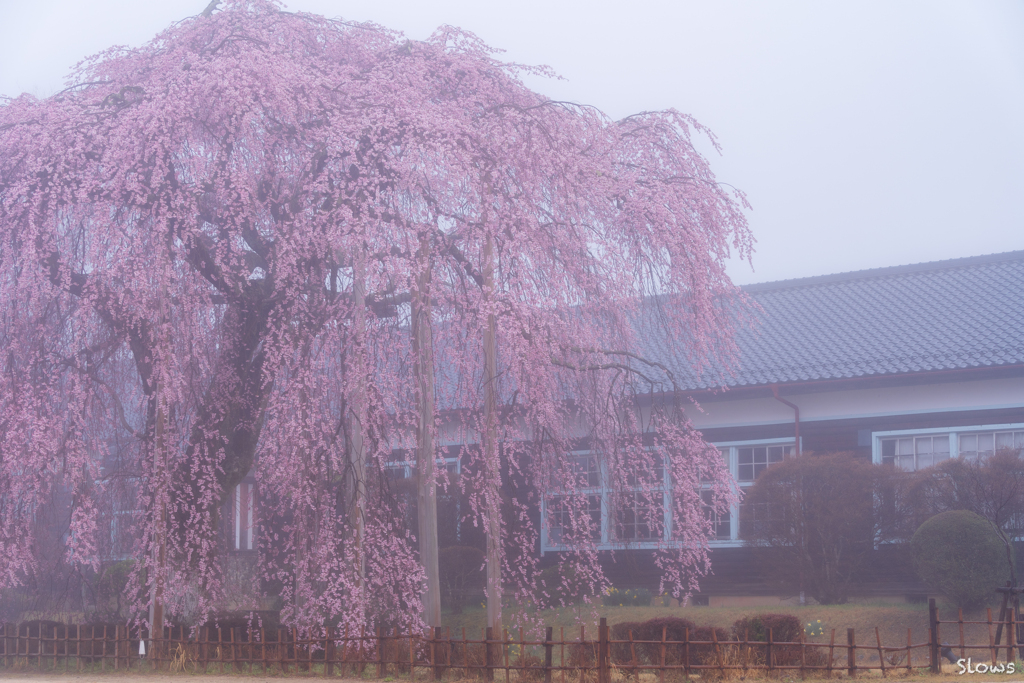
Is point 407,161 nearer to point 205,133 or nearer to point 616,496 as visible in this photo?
point 205,133

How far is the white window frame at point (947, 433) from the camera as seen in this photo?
44.8ft

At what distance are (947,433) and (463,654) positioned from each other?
30.2ft

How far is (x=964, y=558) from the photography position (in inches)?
448

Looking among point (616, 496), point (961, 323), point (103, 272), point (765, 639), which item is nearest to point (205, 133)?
point (103, 272)

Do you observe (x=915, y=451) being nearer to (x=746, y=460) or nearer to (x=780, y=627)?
(x=746, y=460)

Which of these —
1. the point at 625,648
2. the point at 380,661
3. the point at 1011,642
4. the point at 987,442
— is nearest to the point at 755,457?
the point at 987,442

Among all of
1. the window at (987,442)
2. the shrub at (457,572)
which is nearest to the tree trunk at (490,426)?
the shrub at (457,572)

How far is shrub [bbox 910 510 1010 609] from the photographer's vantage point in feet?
37.0

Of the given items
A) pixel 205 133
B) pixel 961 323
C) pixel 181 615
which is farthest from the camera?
pixel 961 323

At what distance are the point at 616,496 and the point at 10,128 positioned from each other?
7.03 meters

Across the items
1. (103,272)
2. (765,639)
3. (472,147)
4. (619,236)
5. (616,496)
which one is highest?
(472,147)

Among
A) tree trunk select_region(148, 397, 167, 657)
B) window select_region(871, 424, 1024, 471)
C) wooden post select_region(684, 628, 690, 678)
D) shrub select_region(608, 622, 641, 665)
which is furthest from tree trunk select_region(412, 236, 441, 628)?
window select_region(871, 424, 1024, 471)

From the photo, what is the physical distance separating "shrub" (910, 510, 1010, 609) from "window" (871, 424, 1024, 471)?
1.74m

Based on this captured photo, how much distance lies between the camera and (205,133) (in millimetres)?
8359
